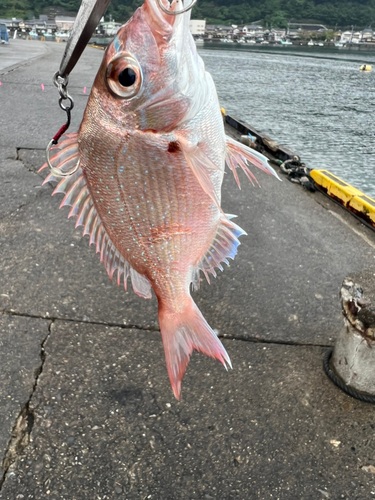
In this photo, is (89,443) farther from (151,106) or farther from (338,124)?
(338,124)

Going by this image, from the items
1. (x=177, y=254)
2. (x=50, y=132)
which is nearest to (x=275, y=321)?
(x=177, y=254)

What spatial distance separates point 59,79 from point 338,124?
19073mm

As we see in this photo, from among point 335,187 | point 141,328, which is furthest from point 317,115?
point 141,328

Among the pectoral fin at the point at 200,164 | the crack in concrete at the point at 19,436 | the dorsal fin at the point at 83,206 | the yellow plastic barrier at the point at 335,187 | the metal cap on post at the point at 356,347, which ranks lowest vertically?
the crack in concrete at the point at 19,436

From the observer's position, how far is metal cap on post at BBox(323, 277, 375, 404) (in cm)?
230

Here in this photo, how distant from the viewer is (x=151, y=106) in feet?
4.52

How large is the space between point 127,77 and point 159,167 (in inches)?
13.0

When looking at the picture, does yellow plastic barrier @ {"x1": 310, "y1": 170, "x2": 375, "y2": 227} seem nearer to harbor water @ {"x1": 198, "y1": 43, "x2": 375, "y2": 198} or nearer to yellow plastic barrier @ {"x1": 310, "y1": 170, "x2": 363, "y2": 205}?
yellow plastic barrier @ {"x1": 310, "y1": 170, "x2": 363, "y2": 205}

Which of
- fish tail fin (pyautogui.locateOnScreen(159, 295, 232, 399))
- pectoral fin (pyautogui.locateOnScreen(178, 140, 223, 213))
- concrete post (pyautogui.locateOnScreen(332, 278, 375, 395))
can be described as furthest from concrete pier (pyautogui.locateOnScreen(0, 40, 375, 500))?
pectoral fin (pyautogui.locateOnScreen(178, 140, 223, 213))

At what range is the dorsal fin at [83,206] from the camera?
158 centimetres

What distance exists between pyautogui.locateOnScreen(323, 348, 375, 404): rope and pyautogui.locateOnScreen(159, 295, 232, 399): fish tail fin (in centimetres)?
130

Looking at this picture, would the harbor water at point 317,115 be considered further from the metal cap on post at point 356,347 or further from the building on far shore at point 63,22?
the building on far shore at point 63,22

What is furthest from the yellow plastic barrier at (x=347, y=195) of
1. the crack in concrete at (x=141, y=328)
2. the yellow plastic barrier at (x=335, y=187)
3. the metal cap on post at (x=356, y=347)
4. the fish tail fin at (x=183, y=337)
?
the fish tail fin at (x=183, y=337)

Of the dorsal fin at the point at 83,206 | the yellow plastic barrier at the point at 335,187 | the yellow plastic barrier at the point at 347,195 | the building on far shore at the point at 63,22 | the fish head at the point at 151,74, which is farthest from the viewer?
the building on far shore at the point at 63,22
